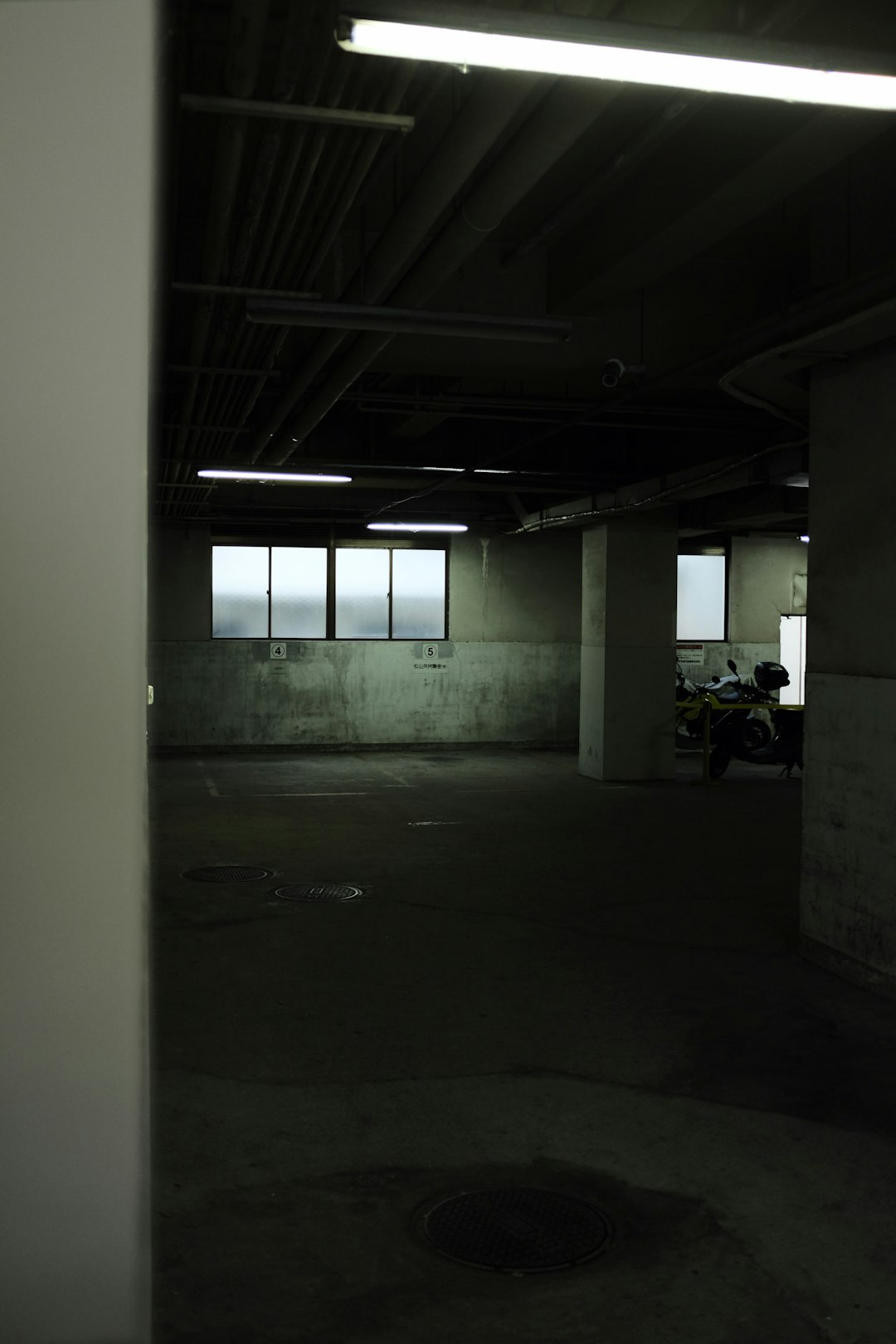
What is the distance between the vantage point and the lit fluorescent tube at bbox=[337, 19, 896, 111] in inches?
96.9

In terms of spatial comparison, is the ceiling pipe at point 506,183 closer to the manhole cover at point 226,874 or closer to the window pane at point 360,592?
the manhole cover at point 226,874

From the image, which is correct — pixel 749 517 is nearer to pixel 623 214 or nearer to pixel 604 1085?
pixel 623 214

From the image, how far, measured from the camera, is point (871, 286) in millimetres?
4695

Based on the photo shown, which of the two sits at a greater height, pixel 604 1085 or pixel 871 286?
pixel 871 286

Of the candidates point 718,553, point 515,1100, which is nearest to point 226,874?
point 515,1100

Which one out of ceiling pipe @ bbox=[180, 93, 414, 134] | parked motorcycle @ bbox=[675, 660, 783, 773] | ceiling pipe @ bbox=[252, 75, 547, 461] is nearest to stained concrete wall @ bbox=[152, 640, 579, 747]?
parked motorcycle @ bbox=[675, 660, 783, 773]

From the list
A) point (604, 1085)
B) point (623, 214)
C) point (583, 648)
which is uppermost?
point (623, 214)

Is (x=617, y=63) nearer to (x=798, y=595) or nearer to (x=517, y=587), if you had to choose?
(x=517, y=587)

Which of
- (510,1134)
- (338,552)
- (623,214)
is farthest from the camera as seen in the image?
(338,552)

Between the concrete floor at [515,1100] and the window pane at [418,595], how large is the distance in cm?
855

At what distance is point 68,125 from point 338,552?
15.9 meters

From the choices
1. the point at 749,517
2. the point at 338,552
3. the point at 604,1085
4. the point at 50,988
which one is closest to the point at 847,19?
the point at 604,1085

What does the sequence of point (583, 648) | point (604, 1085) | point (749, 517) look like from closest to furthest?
point (604, 1085), point (749, 517), point (583, 648)

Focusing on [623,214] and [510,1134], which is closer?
[510,1134]
